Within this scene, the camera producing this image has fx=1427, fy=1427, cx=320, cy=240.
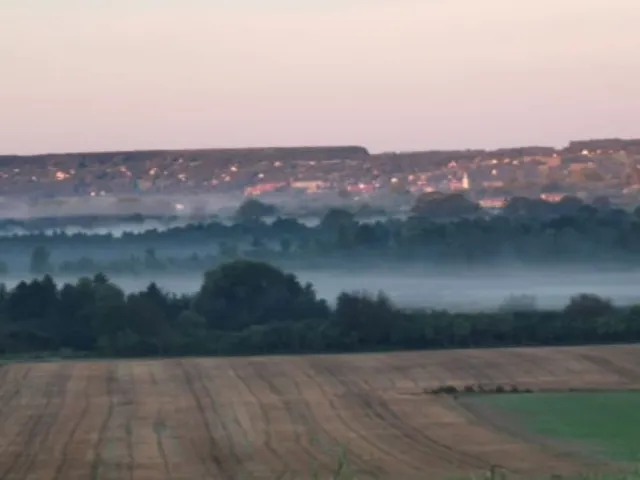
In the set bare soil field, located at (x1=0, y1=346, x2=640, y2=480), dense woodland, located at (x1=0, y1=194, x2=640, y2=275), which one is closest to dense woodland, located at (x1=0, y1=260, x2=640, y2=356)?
dense woodland, located at (x1=0, y1=194, x2=640, y2=275)

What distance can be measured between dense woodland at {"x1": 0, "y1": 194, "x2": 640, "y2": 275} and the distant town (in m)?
0.44

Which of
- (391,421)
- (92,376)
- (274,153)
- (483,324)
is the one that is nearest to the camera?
(391,421)

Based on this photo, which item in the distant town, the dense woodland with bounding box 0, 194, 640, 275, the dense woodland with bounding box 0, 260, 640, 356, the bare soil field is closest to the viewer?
the bare soil field

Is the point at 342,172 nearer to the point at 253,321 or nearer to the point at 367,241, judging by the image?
the point at 367,241

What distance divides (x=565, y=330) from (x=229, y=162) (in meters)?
8.58

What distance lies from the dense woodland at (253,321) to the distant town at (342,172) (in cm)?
210

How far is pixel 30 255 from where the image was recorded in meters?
29.2

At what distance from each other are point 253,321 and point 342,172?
383 centimetres

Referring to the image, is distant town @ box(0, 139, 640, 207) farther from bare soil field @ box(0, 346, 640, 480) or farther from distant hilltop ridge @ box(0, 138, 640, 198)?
bare soil field @ box(0, 346, 640, 480)

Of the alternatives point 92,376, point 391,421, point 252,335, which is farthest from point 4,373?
point 391,421

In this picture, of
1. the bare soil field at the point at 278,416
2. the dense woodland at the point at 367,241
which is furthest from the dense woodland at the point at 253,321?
the bare soil field at the point at 278,416

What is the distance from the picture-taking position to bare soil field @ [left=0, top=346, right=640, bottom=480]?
1342 cm

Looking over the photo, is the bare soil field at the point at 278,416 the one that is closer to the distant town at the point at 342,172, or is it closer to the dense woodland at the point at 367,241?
the dense woodland at the point at 367,241

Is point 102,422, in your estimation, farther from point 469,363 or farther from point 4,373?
point 469,363
